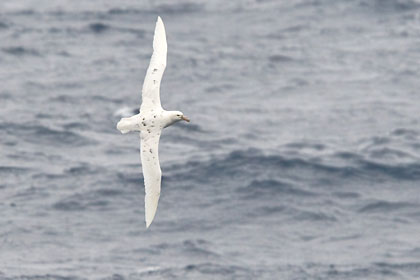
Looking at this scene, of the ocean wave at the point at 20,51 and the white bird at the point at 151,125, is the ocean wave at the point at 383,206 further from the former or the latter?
the ocean wave at the point at 20,51

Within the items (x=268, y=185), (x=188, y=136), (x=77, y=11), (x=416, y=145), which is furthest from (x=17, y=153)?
(x=77, y=11)

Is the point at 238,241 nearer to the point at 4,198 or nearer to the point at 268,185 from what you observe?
the point at 268,185

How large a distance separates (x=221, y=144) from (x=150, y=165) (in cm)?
1715

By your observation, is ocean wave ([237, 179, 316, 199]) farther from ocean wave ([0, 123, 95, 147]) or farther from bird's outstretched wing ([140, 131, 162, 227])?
bird's outstretched wing ([140, 131, 162, 227])

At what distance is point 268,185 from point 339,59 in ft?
45.3

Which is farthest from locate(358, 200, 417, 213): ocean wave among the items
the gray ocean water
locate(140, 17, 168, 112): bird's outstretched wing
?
locate(140, 17, 168, 112): bird's outstretched wing

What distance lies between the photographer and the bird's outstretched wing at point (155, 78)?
26578 mm

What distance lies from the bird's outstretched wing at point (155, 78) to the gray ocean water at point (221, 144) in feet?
34.5

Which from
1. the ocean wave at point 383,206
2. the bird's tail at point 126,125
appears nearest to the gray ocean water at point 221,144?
the ocean wave at point 383,206

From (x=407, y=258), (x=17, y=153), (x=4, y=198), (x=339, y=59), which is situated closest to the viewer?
(x=407, y=258)

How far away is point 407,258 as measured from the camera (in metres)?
37.0

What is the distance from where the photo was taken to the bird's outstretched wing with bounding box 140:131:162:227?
86.9 ft

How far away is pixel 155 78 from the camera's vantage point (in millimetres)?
26875

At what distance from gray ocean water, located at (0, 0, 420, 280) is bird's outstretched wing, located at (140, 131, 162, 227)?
9500 mm
